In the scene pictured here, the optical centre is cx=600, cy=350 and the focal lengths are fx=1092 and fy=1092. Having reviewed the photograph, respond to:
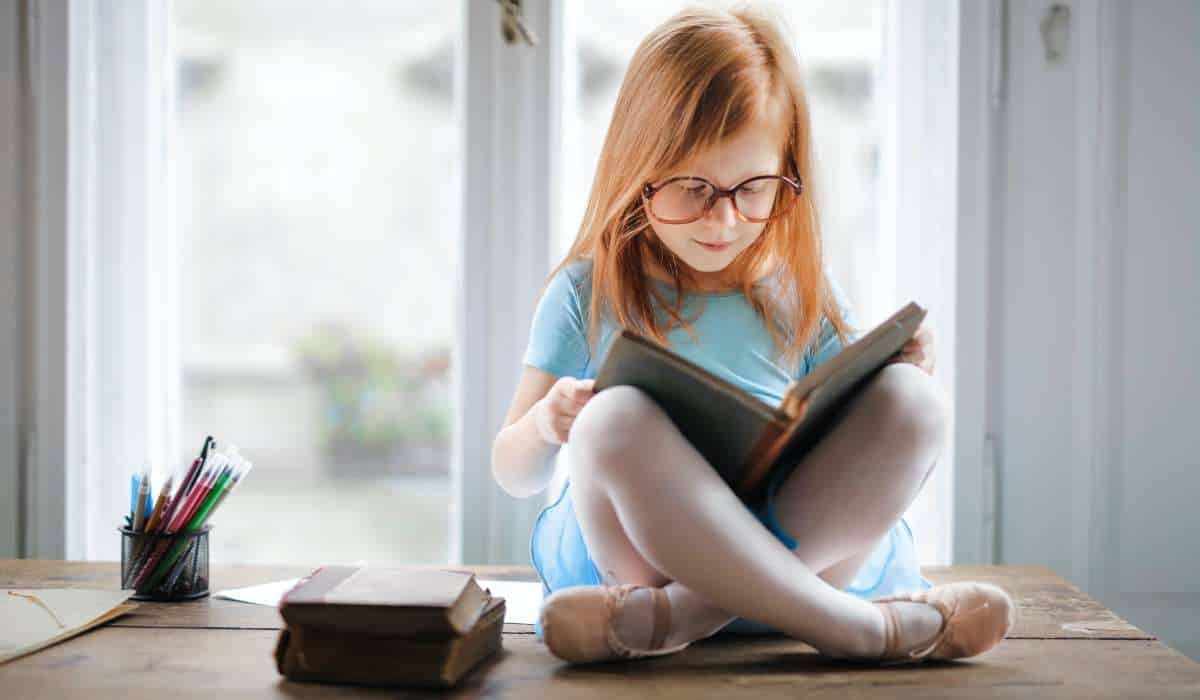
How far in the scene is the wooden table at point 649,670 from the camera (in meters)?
0.99

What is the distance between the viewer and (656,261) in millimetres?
1371

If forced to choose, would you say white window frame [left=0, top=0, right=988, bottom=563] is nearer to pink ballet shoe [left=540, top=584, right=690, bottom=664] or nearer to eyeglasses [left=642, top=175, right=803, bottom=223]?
eyeglasses [left=642, top=175, right=803, bottom=223]

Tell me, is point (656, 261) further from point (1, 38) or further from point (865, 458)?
point (1, 38)

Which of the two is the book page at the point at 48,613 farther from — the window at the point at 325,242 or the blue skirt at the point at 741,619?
the window at the point at 325,242

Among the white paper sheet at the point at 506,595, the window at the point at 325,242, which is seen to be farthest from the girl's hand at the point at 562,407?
the window at the point at 325,242

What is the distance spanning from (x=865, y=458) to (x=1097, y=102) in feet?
3.97

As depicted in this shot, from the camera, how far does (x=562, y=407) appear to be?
112 centimetres

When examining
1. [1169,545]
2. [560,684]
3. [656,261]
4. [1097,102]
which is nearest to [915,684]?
[560,684]

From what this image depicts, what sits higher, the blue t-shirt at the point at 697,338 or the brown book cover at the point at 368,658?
the blue t-shirt at the point at 697,338

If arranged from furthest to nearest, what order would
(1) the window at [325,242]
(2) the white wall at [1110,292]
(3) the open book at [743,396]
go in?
(1) the window at [325,242]
(2) the white wall at [1110,292]
(3) the open book at [743,396]

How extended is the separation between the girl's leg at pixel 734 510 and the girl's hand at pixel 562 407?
0.07m

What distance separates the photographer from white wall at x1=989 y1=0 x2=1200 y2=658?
6.34 feet

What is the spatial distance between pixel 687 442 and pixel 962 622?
32cm

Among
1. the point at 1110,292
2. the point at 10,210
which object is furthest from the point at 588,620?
the point at 10,210
